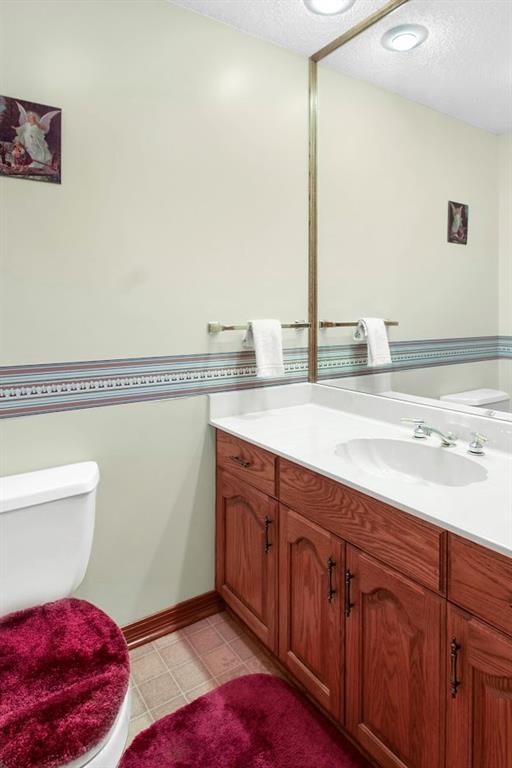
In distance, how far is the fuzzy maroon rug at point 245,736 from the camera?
49.6 inches

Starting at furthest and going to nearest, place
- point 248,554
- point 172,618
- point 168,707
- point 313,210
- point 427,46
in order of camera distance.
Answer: point 313,210 → point 172,618 → point 248,554 → point 427,46 → point 168,707

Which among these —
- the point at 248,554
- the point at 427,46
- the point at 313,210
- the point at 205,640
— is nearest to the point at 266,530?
the point at 248,554

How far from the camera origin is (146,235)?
1615 millimetres

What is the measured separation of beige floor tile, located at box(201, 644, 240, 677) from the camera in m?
1.61

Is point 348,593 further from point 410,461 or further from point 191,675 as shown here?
point 191,675

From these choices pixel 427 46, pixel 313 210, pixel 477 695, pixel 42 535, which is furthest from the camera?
pixel 313 210

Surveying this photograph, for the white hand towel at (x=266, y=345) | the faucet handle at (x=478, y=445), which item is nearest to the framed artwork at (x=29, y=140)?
the white hand towel at (x=266, y=345)

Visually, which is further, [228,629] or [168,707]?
[228,629]

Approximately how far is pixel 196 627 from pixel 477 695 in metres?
1.19

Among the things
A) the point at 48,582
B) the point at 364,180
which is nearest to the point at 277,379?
the point at 364,180

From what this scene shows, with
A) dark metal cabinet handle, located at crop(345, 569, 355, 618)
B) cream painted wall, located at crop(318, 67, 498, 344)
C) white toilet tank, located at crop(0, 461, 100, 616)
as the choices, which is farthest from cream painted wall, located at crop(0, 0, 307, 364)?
dark metal cabinet handle, located at crop(345, 569, 355, 618)

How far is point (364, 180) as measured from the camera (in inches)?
73.0

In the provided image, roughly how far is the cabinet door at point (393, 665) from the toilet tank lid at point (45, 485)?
0.79 m

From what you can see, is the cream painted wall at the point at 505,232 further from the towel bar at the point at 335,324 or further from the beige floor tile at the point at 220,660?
the beige floor tile at the point at 220,660
